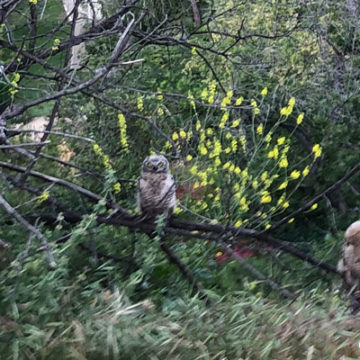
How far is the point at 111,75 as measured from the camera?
5.89 meters

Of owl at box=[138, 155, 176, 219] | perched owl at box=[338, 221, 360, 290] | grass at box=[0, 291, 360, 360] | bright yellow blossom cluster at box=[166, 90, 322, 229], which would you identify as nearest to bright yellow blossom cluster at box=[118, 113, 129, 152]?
bright yellow blossom cluster at box=[166, 90, 322, 229]

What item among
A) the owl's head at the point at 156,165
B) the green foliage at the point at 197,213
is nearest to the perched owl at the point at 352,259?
the green foliage at the point at 197,213

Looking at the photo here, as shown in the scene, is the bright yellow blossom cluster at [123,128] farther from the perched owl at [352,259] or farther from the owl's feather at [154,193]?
the perched owl at [352,259]

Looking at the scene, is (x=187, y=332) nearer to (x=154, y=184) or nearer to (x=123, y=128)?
(x=154, y=184)

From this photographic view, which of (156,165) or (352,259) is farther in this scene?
(156,165)

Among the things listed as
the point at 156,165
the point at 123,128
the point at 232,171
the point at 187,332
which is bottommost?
the point at 187,332

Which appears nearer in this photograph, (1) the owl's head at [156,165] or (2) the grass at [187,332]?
(2) the grass at [187,332]

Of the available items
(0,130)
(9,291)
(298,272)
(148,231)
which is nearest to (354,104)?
(298,272)

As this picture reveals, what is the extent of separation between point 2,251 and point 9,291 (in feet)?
1.28

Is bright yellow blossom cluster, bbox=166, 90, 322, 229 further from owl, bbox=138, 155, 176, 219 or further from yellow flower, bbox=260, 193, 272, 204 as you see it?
owl, bbox=138, 155, 176, 219

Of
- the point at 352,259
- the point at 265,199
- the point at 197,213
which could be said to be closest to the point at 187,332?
the point at 352,259

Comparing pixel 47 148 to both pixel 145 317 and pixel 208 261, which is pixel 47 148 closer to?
pixel 208 261

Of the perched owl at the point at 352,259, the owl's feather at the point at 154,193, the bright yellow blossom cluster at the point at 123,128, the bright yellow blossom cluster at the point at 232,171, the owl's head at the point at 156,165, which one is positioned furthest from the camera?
the bright yellow blossom cluster at the point at 123,128

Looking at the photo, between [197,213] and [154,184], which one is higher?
[154,184]
